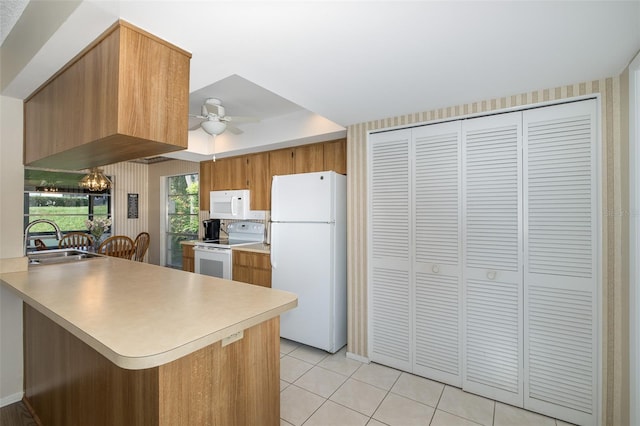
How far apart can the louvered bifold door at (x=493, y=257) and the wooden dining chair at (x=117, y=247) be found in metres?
4.71

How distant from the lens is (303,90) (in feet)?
6.51

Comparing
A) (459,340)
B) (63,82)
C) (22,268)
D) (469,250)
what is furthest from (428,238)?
(22,268)

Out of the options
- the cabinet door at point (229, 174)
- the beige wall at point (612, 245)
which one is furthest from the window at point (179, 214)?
the beige wall at point (612, 245)

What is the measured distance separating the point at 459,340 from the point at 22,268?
10.2ft

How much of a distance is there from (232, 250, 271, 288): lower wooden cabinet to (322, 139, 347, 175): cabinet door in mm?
1228

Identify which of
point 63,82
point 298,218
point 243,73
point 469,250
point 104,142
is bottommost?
point 469,250

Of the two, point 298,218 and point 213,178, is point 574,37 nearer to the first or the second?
point 298,218

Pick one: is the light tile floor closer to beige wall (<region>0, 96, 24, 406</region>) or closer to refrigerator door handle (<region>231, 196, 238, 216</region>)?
beige wall (<region>0, 96, 24, 406</region>)

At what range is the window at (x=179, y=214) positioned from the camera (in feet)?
17.7

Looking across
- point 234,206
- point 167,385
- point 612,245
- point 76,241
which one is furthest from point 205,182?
point 612,245

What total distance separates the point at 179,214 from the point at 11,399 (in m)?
3.88

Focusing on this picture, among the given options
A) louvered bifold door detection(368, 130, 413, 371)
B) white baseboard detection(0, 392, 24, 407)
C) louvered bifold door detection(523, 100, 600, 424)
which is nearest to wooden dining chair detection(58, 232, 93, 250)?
white baseboard detection(0, 392, 24, 407)

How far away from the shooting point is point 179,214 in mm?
5668

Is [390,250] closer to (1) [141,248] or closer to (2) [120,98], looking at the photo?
(2) [120,98]
